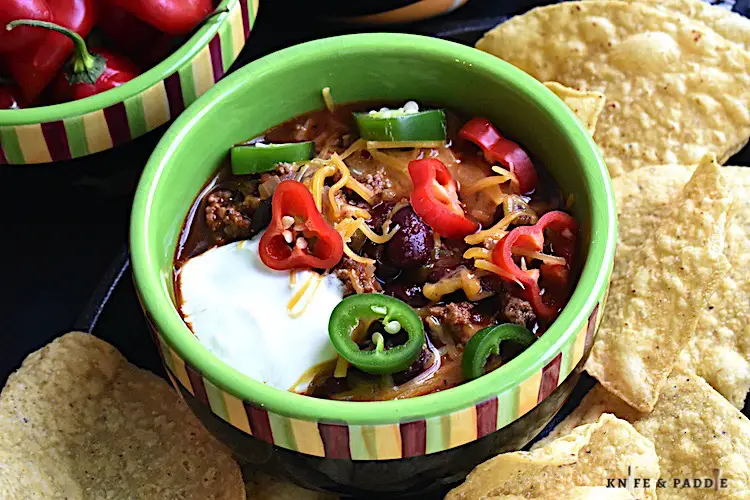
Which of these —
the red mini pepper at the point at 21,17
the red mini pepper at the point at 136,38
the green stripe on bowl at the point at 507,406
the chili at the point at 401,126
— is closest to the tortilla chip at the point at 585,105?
the chili at the point at 401,126

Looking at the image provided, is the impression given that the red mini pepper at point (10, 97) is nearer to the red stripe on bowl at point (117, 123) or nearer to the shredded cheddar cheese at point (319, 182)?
the red stripe on bowl at point (117, 123)

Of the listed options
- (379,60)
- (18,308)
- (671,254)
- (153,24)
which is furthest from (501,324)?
(18,308)

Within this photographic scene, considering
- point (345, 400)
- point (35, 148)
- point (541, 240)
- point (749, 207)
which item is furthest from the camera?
point (749, 207)

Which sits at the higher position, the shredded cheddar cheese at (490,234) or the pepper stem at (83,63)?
the pepper stem at (83,63)

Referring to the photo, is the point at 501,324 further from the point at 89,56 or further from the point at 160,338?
the point at 89,56

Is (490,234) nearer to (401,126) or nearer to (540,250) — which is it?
(540,250)

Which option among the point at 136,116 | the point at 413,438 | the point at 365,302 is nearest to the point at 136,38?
the point at 136,116

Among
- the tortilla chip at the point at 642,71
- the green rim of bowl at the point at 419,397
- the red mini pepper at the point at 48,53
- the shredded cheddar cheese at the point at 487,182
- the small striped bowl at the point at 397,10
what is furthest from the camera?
the small striped bowl at the point at 397,10

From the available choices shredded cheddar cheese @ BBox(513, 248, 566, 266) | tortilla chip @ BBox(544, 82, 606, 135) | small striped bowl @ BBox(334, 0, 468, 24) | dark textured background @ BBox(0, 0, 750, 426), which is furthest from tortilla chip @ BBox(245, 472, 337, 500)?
small striped bowl @ BBox(334, 0, 468, 24)
